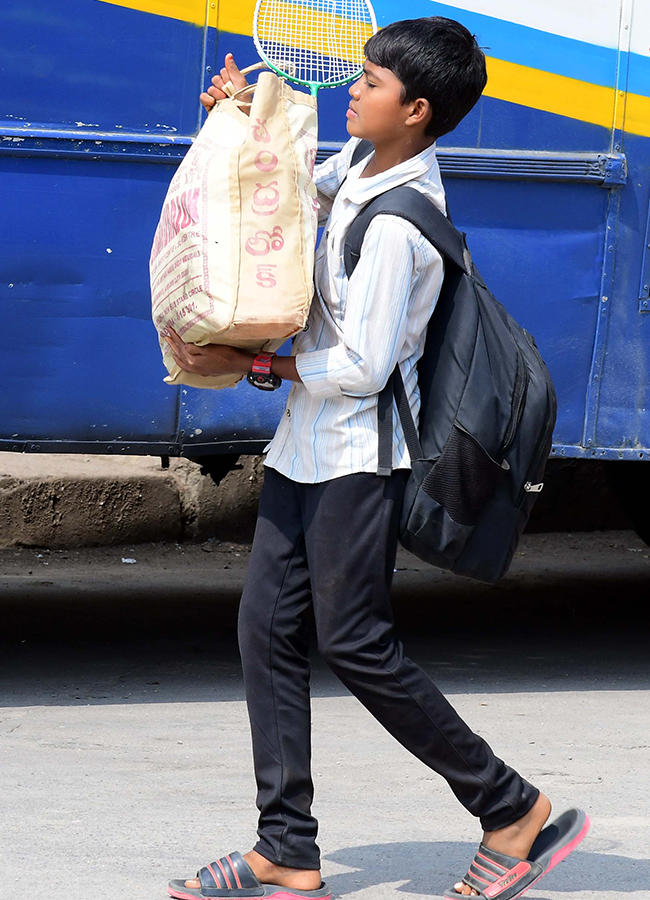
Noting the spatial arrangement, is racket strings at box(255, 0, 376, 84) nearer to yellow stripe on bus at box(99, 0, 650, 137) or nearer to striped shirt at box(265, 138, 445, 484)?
yellow stripe on bus at box(99, 0, 650, 137)

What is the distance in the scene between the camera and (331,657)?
2.39 metres

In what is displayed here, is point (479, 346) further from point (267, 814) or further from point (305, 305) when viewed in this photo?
point (267, 814)

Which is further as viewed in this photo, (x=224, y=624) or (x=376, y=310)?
(x=224, y=624)

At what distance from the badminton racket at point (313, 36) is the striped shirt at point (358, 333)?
2.95 feet

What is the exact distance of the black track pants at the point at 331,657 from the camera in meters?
2.38

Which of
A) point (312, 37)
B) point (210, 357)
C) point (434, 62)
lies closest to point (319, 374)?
point (210, 357)

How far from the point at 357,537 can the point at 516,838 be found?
0.64m

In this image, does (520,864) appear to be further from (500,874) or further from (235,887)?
(235,887)

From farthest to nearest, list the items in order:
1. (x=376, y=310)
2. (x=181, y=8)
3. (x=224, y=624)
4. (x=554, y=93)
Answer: (x=224, y=624) → (x=554, y=93) → (x=181, y=8) → (x=376, y=310)

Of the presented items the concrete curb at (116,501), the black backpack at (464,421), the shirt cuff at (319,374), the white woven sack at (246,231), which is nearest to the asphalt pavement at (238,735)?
the concrete curb at (116,501)

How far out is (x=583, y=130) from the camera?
375cm

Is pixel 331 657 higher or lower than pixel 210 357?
lower

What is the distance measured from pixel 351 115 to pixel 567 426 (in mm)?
1670

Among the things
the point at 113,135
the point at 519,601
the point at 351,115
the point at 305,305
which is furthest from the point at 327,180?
the point at 519,601
